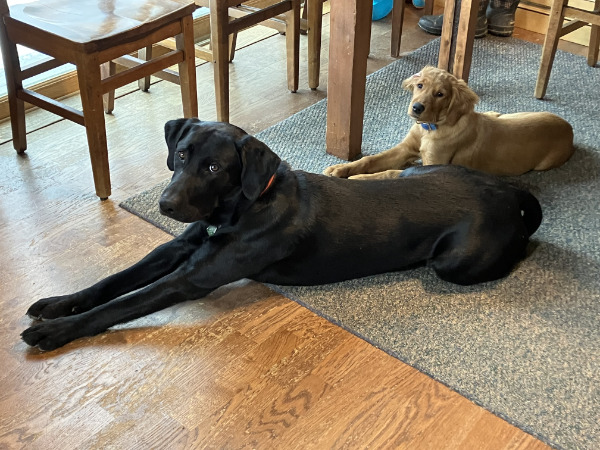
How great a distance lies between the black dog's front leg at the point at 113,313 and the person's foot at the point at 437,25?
255cm

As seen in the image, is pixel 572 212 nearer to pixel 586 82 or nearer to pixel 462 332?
pixel 462 332

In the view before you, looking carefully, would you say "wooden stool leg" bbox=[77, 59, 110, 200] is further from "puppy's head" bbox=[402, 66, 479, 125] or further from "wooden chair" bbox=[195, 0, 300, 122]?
"puppy's head" bbox=[402, 66, 479, 125]

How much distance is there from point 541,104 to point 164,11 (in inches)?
71.5

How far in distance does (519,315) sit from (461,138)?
781mm

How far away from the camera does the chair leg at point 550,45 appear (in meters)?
3.15

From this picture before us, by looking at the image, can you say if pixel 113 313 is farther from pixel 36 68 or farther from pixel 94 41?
pixel 36 68

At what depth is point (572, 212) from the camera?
8.24 ft

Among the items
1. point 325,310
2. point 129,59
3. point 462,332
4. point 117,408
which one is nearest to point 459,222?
point 462,332

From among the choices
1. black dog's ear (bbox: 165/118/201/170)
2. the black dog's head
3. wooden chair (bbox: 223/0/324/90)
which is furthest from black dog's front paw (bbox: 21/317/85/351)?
wooden chair (bbox: 223/0/324/90)

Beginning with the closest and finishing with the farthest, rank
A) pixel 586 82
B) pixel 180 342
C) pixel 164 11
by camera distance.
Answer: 1. pixel 180 342
2. pixel 164 11
3. pixel 586 82

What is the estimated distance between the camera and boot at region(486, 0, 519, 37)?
3.85 meters

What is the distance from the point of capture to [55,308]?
1.96 metres

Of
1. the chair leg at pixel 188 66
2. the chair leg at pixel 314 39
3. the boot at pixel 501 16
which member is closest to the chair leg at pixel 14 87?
the chair leg at pixel 188 66

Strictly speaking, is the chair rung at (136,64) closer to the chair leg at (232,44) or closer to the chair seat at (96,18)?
the chair seat at (96,18)
